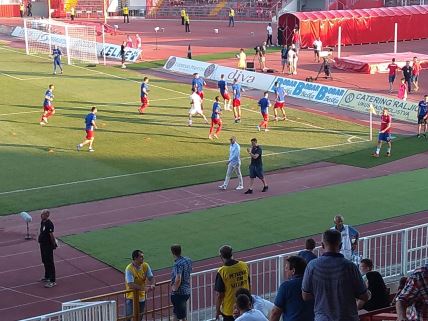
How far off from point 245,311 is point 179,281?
468 cm

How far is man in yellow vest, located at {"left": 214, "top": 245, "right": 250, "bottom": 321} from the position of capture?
1141cm

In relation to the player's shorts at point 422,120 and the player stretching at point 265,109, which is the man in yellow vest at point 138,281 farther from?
the player's shorts at point 422,120

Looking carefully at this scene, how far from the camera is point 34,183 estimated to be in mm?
25625

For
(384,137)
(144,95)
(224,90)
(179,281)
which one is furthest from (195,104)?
(179,281)

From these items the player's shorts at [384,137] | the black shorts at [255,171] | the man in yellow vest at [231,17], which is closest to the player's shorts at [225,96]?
the player's shorts at [384,137]

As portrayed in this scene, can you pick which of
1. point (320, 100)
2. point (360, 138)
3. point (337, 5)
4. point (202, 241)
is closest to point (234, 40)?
point (337, 5)

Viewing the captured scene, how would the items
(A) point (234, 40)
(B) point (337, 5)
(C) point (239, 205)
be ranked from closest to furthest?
(C) point (239, 205), (A) point (234, 40), (B) point (337, 5)

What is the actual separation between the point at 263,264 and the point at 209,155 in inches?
580

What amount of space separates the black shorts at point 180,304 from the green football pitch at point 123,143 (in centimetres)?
1056

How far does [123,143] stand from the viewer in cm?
3092

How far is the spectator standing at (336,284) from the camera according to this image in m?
7.77

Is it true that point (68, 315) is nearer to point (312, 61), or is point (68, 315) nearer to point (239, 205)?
point (239, 205)

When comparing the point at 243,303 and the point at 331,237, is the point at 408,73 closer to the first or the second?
the point at 243,303

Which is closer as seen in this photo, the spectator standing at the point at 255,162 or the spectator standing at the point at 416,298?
the spectator standing at the point at 416,298
